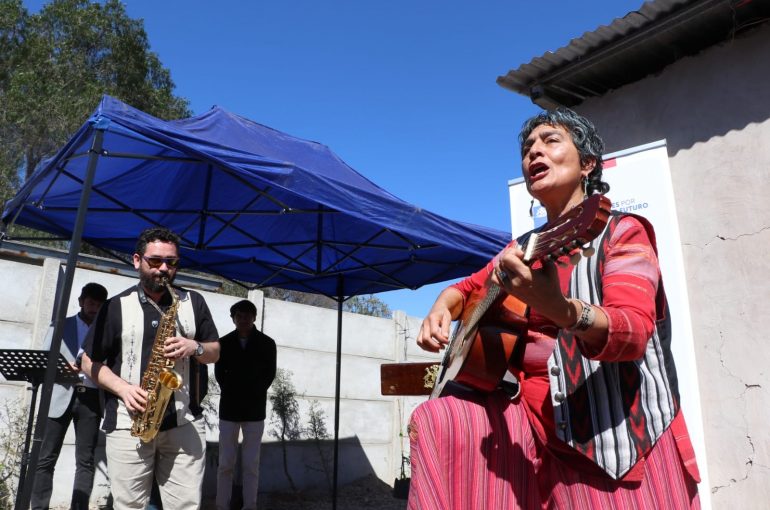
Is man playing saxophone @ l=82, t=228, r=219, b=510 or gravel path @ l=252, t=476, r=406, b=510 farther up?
man playing saxophone @ l=82, t=228, r=219, b=510

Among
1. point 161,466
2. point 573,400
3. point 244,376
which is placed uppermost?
point 244,376

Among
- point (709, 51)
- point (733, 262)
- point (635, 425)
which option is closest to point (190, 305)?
point (635, 425)

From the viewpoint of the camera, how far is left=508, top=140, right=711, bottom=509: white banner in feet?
10.6

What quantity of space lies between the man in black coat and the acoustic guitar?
5238mm

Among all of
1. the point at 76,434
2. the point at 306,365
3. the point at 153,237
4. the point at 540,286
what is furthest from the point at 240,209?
the point at 540,286

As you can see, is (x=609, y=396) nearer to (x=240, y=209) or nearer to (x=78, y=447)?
(x=240, y=209)

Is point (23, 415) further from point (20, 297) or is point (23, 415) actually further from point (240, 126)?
point (240, 126)

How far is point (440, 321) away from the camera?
1.72 m

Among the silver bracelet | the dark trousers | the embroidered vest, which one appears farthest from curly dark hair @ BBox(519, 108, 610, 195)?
the dark trousers

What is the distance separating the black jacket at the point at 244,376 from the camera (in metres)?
6.56

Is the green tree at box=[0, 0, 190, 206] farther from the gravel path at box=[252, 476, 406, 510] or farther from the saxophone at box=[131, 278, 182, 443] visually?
the saxophone at box=[131, 278, 182, 443]

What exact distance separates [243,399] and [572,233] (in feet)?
19.8

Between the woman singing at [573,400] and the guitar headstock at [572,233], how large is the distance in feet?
0.09

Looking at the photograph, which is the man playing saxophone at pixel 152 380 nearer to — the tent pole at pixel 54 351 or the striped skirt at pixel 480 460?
the tent pole at pixel 54 351
